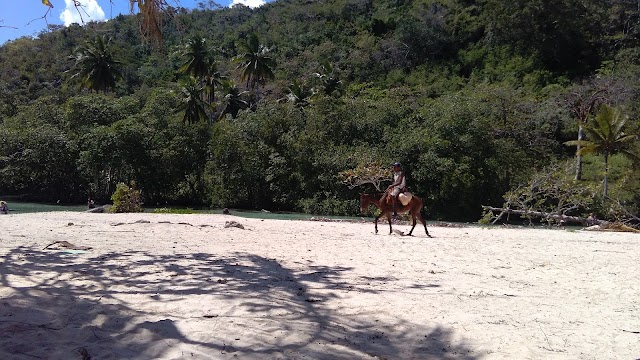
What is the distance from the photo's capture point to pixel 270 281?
22.2ft

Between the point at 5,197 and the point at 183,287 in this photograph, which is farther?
the point at 5,197

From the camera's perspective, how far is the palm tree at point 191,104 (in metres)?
44.0

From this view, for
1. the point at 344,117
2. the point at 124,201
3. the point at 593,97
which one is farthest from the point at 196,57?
the point at 593,97

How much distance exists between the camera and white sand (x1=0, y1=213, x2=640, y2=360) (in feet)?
14.5

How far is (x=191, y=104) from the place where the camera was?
4397 cm

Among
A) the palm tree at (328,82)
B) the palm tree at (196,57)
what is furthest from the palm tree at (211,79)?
the palm tree at (328,82)

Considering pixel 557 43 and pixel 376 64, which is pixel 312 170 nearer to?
pixel 376 64

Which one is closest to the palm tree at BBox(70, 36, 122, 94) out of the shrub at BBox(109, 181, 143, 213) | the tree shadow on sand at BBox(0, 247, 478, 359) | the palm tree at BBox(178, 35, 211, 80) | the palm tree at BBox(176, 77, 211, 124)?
the palm tree at BBox(178, 35, 211, 80)

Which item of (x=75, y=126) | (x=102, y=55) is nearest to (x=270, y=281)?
(x=75, y=126)

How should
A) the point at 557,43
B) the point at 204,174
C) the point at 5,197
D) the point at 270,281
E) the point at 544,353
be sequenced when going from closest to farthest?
the point at 544,353 < the point at 270,281 < the point at 204,174 < the point at 5,197 < the point at 557,43

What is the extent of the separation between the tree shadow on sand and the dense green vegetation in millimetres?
19584

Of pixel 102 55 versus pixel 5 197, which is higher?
pixel 102 55

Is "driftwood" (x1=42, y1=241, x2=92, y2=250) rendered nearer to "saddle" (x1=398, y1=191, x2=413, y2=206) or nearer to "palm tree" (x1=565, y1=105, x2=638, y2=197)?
"saddle" (x1=398, y1=191, x2=413, y2=206)

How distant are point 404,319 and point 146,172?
1563 inches
